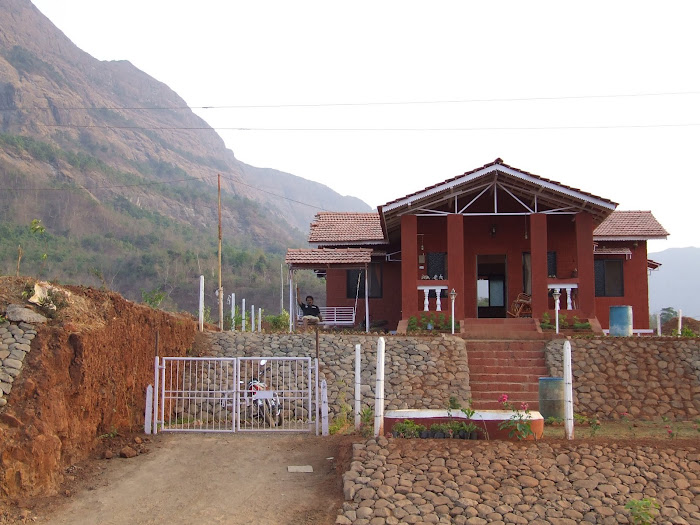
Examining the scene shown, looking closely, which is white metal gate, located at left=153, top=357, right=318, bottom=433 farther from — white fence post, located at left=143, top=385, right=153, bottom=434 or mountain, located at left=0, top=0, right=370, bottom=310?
mountain, located at left=0, top=0, right=370, bottom=310

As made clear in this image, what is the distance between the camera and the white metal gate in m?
12.3

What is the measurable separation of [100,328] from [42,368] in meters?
1.55

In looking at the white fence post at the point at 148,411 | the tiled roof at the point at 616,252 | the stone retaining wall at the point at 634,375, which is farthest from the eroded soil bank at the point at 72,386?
the tiled roof at the point at 616,252

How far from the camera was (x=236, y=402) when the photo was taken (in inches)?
487

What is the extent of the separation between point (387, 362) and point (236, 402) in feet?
13.5

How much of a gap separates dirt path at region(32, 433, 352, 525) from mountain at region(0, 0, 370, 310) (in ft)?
22.9

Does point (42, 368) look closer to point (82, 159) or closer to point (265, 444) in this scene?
point (265, 444)

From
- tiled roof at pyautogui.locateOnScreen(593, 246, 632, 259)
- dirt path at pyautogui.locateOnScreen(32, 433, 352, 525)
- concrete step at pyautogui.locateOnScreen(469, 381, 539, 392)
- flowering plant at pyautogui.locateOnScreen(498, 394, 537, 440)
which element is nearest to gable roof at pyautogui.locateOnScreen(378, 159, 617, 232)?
tiled roof at pyautogui.locateOnScreen(593, 246, 632, 259)

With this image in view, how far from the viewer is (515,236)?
2075cm

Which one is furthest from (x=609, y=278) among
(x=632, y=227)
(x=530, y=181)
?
(x=530, y=181)

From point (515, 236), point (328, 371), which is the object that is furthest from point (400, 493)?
point (515, 236)

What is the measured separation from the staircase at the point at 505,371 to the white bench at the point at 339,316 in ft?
20.7

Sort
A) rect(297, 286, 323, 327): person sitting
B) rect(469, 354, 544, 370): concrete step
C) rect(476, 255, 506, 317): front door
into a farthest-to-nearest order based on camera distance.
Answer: rect(476, 255, 506, 317): front door → rect(297, 286, 323, 327): person sitting → rect(469, 354, 544, 370): concrete step

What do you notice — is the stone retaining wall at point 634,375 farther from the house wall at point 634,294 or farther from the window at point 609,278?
the window at point 609,278
